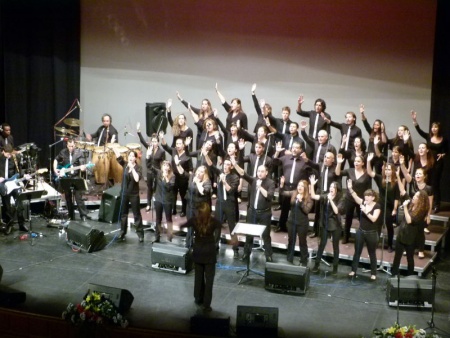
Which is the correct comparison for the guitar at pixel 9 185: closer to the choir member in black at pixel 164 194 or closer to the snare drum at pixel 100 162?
the snare drum at pixel 100 162

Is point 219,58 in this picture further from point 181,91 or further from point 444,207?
point 444,207

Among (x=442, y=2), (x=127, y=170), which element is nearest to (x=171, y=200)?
(x=127, y=170)

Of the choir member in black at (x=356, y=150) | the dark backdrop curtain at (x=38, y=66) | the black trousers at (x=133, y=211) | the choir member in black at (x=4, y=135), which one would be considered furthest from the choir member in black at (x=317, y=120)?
the dark backdrop curtain at (x=38, y=66)

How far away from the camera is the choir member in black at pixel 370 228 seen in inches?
351

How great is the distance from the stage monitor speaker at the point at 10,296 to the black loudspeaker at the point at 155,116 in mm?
5123

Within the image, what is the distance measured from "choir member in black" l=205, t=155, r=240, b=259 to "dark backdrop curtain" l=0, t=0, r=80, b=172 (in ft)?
17.6

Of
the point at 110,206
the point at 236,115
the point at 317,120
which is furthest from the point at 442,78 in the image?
the point at 110,206

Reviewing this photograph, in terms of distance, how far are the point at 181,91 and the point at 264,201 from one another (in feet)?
16.2

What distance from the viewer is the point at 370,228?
354 inches

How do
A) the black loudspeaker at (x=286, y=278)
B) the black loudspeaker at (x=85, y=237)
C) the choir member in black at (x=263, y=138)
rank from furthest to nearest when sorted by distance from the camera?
the choir member in black at (x=263, y=138) < the black loudspeaker at (x=85, y=237) < the black loudspeaker at (x=286, y=278)

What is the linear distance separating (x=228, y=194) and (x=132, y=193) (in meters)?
1.58

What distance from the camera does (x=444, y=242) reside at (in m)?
10.7

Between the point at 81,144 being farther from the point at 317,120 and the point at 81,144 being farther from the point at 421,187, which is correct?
the point at 421,187

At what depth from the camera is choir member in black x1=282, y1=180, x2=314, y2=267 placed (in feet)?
30.5
